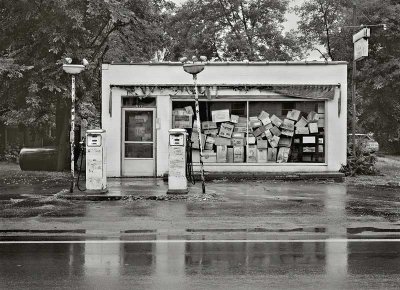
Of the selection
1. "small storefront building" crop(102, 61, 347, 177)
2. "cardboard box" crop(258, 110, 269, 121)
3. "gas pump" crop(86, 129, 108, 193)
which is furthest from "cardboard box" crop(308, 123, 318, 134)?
"gas pump" crop(86, 129, 108, 193)

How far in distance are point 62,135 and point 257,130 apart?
327 inches

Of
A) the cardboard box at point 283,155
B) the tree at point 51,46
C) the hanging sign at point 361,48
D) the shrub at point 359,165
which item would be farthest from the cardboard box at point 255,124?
the tree at point 51,46

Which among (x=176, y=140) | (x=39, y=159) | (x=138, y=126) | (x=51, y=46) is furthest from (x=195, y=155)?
(x=39, y=159)

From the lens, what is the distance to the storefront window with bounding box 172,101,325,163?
2105cm

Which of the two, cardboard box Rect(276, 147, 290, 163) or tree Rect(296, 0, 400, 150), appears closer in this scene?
cardboard box Rect(276, 147, 290, 163)

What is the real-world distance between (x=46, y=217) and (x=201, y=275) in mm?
5930

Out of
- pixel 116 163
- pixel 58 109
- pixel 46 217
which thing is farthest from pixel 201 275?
pixel 58 109

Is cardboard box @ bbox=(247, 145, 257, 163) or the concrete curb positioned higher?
cardboard box @ bbox=(247, 145, 257, 163)

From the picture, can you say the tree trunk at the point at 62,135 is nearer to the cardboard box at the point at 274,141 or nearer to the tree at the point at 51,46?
the tree at the point at 51,46

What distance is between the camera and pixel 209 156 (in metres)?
21.2

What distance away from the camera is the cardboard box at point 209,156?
21.2m

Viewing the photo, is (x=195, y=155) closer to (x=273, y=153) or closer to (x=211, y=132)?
(x=211, y=132)

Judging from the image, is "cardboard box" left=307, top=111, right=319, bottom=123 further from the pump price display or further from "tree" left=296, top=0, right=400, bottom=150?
"tree" left=296, top=0, right=400, bottom=150

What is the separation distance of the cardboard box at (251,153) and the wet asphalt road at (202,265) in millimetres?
11416
